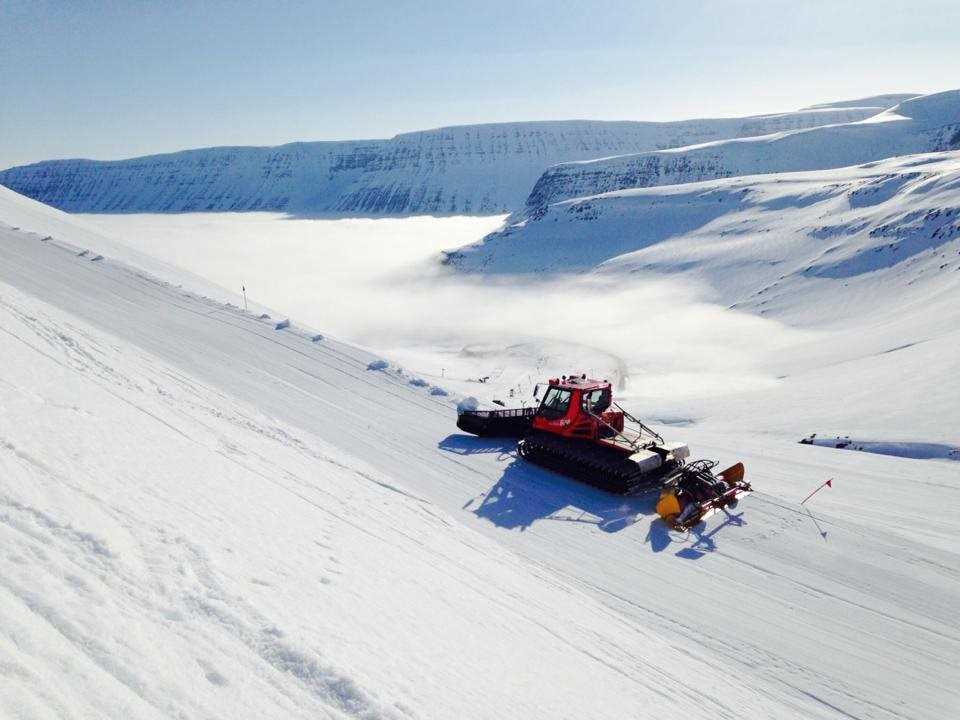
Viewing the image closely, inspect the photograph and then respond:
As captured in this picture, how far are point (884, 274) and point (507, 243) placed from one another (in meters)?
41.3

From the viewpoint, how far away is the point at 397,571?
6.39m

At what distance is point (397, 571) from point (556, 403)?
6278mm

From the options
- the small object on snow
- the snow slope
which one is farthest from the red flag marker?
the small object on snow

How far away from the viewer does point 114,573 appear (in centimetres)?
427

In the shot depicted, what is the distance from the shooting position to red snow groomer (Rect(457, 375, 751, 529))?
990cm

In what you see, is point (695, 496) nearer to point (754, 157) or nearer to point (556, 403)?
point (556, 403)

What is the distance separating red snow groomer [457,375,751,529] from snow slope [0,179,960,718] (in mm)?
389

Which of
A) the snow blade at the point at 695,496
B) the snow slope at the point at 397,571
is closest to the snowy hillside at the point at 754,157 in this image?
the snow slope at the point at 397,571

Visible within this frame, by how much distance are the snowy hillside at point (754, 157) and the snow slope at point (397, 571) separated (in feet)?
262

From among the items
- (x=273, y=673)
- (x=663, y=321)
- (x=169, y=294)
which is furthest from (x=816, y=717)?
(x=663, y=321)

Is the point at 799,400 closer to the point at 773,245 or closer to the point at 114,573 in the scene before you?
the point at 114,573

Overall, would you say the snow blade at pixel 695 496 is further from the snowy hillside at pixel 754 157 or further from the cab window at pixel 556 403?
the snowy hillside at pixel 754 157

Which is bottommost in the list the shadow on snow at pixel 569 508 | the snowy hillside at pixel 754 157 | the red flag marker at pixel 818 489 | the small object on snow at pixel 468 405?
the red flag marker at pixel 818 489

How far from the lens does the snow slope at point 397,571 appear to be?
386 centimetres
